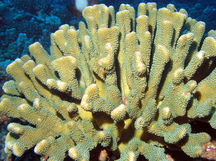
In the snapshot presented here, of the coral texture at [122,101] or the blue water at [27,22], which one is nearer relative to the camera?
the coral texture at [122,101]

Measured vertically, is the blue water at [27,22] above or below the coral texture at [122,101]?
below

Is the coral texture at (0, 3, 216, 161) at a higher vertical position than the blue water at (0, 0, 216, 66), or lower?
higher

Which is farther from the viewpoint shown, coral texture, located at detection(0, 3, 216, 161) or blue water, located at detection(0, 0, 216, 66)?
blue water, located at detection(0, 0, 216, 66)

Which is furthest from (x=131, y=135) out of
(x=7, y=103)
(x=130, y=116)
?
(x=7, y=103)

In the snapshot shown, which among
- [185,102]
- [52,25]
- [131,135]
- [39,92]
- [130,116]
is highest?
[185,102]

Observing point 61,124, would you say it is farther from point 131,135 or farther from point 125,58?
point 125,58

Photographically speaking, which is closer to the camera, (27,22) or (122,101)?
(122,101)

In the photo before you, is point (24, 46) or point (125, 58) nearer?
point (125, 58)

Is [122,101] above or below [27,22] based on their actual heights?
above
